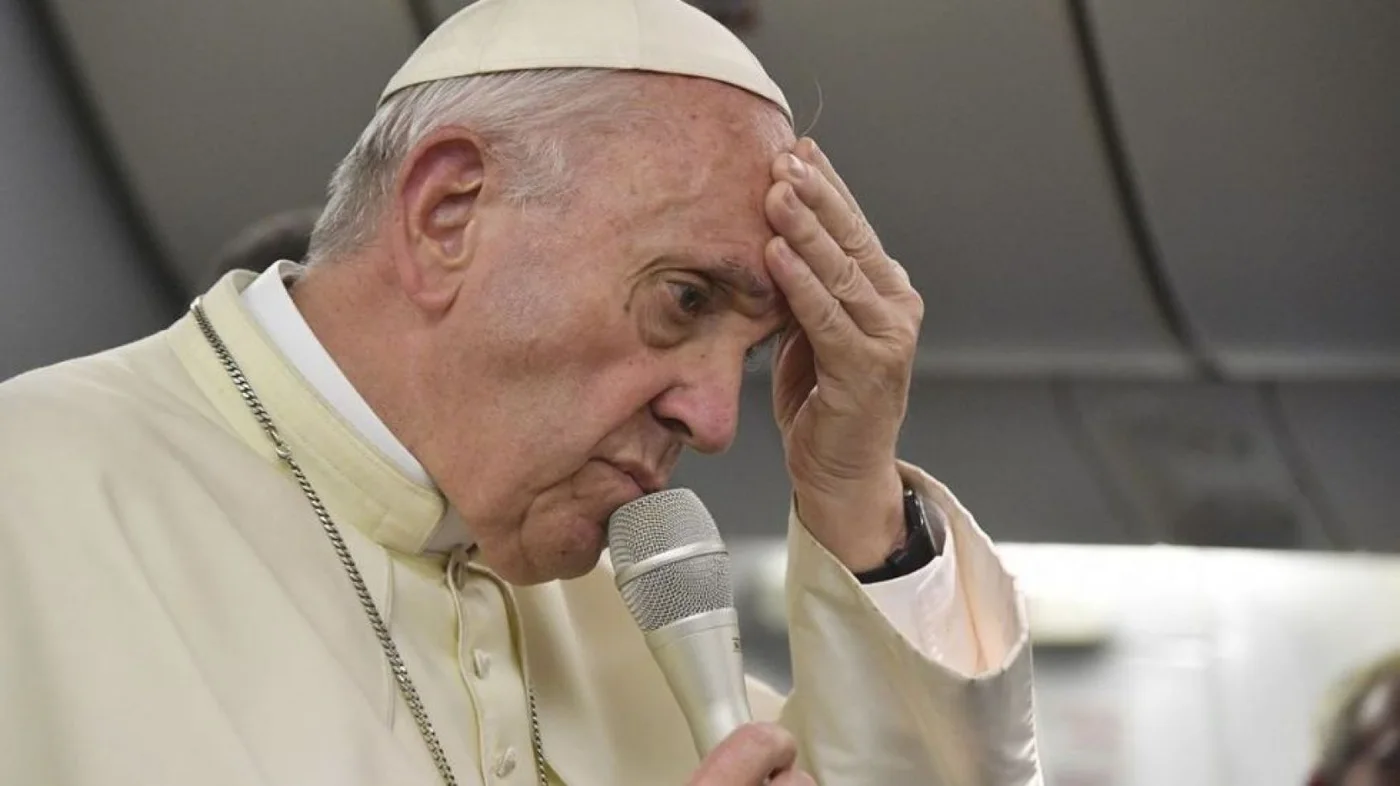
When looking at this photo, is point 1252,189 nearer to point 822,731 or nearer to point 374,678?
point 822,731

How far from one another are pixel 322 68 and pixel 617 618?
1376 mm

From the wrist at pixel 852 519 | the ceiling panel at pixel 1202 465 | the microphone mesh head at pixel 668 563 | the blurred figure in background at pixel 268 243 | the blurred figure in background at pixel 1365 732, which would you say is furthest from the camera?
the ceiling panel at pixel 1202 465

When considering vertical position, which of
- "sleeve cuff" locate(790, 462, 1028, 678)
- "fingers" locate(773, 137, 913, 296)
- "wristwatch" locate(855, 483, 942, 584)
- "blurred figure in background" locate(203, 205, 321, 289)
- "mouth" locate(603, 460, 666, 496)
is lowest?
"sleeve cuff" locate(790, 462, 1028, 678)

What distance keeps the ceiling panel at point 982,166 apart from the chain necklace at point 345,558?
1.28m

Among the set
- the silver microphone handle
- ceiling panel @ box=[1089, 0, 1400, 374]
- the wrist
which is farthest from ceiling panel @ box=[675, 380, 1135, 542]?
the silver microphone handle

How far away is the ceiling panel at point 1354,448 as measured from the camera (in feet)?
8.72

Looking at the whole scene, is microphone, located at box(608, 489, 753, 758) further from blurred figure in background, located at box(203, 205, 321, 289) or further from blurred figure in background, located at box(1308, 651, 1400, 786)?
blurred figure in background, located at box(1308, 651, 1400, 786)

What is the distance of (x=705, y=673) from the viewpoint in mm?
1152

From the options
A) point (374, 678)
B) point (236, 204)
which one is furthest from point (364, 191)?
point (236, 204)

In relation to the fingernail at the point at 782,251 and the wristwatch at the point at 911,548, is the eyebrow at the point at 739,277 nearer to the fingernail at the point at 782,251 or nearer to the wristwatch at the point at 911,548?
the fingernail at the point at 782,251

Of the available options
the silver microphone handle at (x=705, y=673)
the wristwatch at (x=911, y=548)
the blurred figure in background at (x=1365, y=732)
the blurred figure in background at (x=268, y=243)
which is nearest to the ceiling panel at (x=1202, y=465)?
the blurred figure in background at (x=1365, y=732)

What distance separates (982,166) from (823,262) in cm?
118

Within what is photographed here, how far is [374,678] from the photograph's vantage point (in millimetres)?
1277

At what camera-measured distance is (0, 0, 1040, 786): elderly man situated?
1.15 meters
